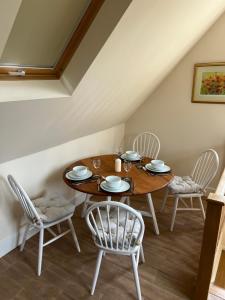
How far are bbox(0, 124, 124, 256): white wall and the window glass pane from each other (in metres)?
1.01

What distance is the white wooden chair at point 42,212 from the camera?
1.93 meters

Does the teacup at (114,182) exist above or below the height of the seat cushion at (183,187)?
above

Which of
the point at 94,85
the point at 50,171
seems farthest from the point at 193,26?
the point at 50,171

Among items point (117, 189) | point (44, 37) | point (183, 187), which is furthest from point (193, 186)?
point (44, 37)

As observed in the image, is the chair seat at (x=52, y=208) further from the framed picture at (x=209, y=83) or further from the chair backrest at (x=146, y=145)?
the framed picture at (x=209, y=83)

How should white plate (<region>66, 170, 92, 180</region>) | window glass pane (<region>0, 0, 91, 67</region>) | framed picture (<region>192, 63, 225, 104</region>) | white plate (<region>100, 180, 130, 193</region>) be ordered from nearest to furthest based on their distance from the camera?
window glass pane (<region>0, 0, 91, 67</region>), white plate (<region>100, 180, 130, 193</region>), white plate (<region>66, 170, 92, 180</region>), framed picture (<region>192, 63, 225, 104</region>)

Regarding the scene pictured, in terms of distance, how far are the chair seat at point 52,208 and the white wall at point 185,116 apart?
196 cm

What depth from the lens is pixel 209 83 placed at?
122 inches

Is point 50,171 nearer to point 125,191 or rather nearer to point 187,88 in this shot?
point 125,191

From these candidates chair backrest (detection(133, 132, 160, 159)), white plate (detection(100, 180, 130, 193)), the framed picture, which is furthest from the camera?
chair backrest (detection(133, 132, 160, 159))

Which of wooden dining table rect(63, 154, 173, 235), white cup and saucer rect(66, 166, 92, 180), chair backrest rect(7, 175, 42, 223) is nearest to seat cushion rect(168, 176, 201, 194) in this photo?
wooden dining table rect(63, 154, 173, 235)

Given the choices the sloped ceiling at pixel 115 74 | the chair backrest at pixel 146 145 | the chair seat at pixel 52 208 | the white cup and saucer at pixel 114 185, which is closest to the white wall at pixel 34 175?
the sloped ceiling at pixel 115 74

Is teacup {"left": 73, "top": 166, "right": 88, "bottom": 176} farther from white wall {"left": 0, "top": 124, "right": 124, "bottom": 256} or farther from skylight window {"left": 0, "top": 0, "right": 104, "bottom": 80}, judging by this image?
skylight window {"left": 0, "top": 0, "right": 104, "bottom": 80}

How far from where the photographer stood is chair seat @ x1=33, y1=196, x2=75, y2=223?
2066 mm
